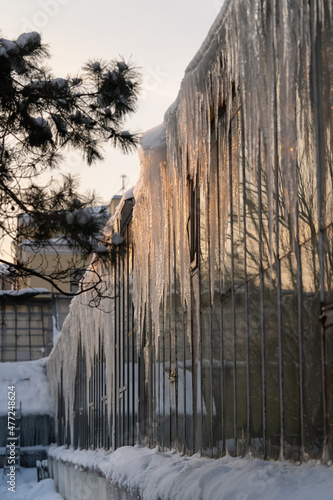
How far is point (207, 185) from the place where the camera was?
22.4ft

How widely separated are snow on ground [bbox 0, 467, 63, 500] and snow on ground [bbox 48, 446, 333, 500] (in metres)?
13.2

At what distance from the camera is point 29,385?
Answer: 2728 cm

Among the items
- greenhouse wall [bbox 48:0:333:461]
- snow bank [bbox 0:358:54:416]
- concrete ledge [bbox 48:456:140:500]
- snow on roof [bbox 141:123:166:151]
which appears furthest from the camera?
snow bank [bbox 0:358:54:416]

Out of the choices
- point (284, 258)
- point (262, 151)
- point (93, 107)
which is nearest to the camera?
point (284, 258)

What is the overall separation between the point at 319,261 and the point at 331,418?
31.2 inches

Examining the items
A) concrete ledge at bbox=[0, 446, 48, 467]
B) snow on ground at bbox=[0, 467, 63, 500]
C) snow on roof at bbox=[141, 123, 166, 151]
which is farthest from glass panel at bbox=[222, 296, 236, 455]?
concrete ledge at bbox=[0, 446, 48, 467]

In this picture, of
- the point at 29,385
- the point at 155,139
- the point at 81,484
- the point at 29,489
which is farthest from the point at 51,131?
the point at 29,385

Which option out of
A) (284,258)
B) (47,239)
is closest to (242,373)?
(284,258)

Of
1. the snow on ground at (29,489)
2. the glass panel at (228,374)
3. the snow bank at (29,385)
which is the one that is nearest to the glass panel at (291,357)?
the glass panel at (228,374)

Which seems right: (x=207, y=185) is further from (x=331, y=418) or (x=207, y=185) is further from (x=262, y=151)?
(x=331, y=418)

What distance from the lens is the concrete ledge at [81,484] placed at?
32.5 feet

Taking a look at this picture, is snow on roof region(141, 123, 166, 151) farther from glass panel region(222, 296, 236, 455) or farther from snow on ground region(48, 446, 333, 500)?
snow on ground region(48, 446, 333, 500)

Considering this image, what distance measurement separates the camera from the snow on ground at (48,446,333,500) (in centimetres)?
360

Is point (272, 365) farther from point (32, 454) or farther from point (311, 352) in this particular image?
point (32, 454)
